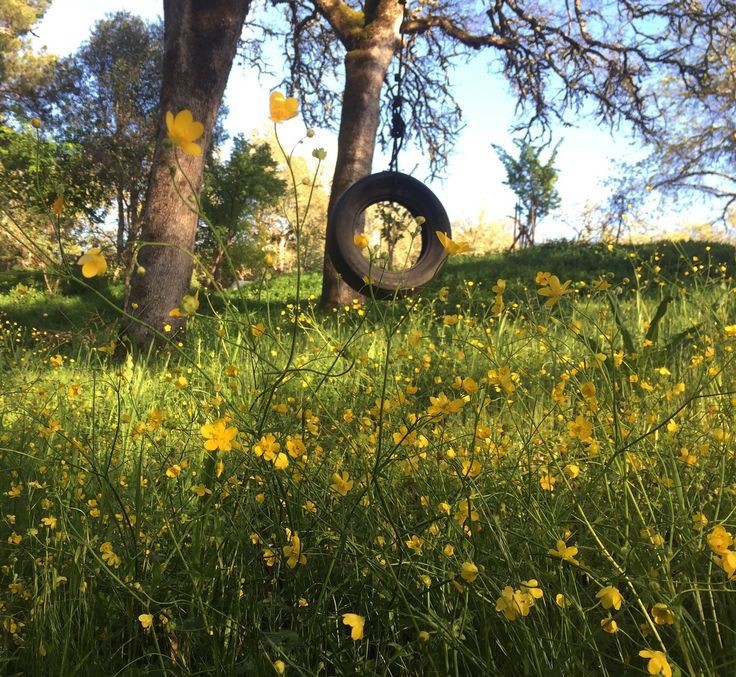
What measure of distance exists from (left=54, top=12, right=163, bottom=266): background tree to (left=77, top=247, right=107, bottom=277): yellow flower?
17.0 meters

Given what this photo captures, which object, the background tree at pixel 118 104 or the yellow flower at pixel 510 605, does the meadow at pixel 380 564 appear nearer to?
the yellow flower at pixel 510 605

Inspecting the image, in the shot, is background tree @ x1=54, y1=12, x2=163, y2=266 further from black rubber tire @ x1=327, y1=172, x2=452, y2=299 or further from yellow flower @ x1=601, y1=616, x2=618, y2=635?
→ yellow flower @ x1=601, y1=616, x2=618, y2=635

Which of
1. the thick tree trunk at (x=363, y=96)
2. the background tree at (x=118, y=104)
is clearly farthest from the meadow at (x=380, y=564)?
the background tree at (x=118, y=104)

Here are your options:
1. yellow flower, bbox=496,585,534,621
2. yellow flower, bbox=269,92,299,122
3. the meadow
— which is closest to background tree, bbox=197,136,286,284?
the meadow

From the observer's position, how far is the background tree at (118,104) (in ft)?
57.9

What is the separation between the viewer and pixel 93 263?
927 mm

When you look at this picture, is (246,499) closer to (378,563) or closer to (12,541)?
(378,563)

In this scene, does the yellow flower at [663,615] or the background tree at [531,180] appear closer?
the yellow flower at [663,615]

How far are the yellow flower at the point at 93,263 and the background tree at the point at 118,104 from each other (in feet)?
55.9

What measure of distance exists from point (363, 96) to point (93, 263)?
7.04 m

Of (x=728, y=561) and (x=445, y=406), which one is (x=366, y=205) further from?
(x=728, y=561)

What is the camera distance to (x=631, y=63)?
9.36m

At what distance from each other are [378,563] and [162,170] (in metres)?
5.06

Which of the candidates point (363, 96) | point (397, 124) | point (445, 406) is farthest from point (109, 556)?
point (363, 96)
